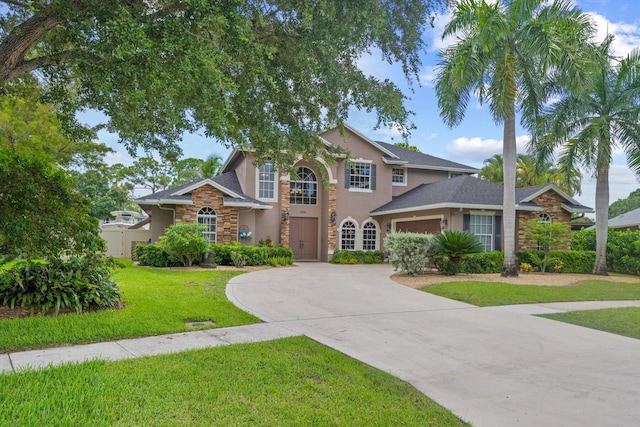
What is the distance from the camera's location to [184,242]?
14969mm

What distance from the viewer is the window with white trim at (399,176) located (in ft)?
77.3

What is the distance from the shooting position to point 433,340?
21.3 feet

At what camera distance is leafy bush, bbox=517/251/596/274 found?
17.3 meters

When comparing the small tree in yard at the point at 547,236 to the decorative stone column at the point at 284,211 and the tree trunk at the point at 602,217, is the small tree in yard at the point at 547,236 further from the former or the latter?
the decorative stone column at the point at 284,211

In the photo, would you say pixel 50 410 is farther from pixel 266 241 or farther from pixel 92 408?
pixel 266 241

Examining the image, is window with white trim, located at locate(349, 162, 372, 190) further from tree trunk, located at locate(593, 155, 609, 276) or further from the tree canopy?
the tree canopy

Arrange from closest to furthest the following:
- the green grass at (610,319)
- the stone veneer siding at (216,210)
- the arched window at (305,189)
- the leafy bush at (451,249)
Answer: the green grass at (610,319) → the leafy bush at (451,249) → the stone veneer siding at (216,210) → the arched window at (305,189)

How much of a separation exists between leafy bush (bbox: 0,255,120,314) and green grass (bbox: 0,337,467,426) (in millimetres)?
3212

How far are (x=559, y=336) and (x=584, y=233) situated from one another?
52.8ft

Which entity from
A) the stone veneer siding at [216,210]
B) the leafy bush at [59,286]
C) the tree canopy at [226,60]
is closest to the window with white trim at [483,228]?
the stone veneer siding at [216,210]

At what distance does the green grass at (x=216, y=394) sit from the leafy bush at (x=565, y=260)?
1478 centimetres

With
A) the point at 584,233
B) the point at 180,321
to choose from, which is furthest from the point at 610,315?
the point at 584,233

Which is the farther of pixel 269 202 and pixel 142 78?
pixel 269 202

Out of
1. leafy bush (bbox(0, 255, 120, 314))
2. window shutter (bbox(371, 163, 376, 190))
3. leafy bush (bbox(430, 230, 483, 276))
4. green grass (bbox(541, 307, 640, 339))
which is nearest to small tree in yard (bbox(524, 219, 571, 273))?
leafy bush (bbox(430, 230, 483, 276))
